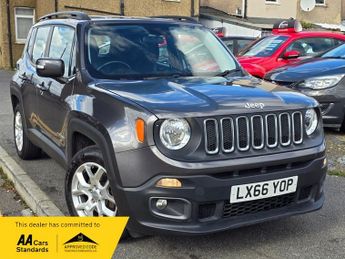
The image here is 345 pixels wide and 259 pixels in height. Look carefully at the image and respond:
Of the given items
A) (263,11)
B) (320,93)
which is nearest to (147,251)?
(320,93)

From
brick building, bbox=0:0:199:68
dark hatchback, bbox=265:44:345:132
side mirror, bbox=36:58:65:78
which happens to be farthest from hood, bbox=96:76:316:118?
brick building, bbox=0:0:199:68

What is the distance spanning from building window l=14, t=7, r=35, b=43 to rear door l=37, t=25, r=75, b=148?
18.7 meters

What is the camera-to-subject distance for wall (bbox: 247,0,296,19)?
28.0 m

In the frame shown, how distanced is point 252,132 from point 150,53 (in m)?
1.50

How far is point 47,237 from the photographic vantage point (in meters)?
2.28

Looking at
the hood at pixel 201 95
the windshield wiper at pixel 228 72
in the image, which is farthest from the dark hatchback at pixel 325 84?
the hood at pixel 201 95

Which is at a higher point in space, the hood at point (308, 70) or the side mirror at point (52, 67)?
the side mirror at point (52, 67)

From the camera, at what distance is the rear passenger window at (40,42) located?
216 inches

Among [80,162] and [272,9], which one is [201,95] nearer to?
[80,162]

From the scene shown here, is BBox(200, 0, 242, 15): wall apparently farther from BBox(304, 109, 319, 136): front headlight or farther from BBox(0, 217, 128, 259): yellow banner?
BBox(0, 217, 128, 259): yellow banner

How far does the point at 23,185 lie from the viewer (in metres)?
4.93

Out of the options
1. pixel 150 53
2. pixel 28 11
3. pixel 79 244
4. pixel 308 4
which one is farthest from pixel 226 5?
pixel 79 244

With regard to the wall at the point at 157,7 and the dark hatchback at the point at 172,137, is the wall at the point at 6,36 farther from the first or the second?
the dark hatchback at the point at 172,137

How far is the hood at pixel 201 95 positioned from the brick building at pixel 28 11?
61.8 feet
